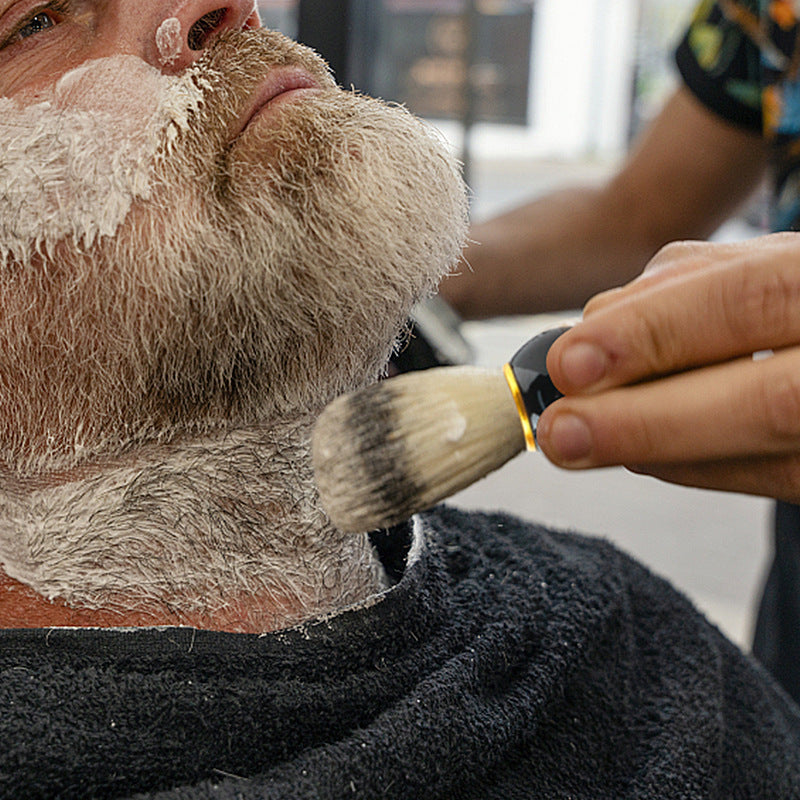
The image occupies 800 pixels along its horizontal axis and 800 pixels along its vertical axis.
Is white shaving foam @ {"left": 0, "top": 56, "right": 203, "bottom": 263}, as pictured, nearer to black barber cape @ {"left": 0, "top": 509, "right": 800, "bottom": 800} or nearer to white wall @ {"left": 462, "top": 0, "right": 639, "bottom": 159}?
black barber cape @ {"left": 0, "top": 509, "right": 800, "bottom": 800}

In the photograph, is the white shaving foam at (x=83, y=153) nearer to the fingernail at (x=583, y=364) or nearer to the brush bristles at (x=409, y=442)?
the brush bristles at (x=409, y=442)

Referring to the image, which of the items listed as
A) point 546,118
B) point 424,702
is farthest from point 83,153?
point 546,118

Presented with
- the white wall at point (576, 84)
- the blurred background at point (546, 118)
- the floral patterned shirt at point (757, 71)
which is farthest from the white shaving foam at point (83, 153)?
the white wall at point (576, 84)

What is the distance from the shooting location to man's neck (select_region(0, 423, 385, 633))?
0.88 metres

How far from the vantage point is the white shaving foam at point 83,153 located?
793 mm

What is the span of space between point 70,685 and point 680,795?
0.61 metres

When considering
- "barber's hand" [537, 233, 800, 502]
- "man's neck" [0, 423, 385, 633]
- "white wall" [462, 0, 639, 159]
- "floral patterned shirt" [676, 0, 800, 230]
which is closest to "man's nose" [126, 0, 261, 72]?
"man's neck" [0, 423, 385, 633]

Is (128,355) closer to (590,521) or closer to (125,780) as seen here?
(125,780)

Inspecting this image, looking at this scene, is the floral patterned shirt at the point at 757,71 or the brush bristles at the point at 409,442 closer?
the brush bristles at the point at 409,442

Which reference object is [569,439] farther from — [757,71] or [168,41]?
[757,71]

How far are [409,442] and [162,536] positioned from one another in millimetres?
322

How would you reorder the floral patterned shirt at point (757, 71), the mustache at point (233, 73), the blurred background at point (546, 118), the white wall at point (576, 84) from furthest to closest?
the white wall at point (576, 84), the blurred background at point (546, 118), the floral patterned shirt at point (757, 71), the mustache at point (233, 73)

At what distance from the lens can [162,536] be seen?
0.88m

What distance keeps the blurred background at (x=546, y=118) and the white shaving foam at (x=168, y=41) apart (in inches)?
18.2
